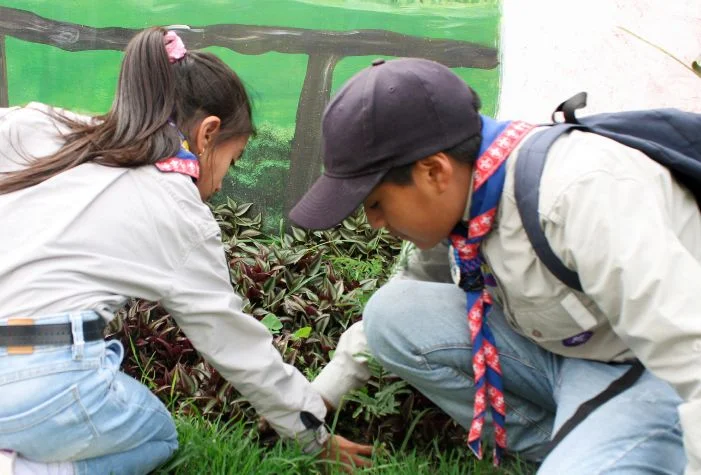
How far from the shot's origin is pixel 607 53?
11.4 feet

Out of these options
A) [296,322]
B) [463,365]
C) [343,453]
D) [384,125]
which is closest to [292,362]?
[296,322]

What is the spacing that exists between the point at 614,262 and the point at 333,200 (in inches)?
24.1

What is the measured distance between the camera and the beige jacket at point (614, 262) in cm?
155

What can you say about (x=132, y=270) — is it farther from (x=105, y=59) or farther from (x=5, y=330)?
(x=105, y=59)

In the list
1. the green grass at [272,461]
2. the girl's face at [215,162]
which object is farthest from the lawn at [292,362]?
the girl's face at [215,162]

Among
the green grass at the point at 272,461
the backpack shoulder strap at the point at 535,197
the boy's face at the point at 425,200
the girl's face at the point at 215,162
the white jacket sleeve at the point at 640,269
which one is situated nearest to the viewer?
the white jacket sleeve at the point at 640,269

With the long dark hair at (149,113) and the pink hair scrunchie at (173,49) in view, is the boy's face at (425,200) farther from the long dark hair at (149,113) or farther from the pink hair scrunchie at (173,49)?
the pink hair scrunchie at (173,49)

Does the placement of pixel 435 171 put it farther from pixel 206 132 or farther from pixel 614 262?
pixel 206 132

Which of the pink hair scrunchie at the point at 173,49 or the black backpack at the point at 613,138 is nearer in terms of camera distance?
the black backpack at the point at 613,138

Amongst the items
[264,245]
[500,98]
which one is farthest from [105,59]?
[500,98]

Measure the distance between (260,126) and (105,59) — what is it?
800 mm

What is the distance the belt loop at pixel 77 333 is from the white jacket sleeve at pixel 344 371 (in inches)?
29.2

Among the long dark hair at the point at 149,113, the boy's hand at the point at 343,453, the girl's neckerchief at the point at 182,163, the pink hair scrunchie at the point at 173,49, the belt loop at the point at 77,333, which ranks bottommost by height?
the boy's hand at the point at 343,453

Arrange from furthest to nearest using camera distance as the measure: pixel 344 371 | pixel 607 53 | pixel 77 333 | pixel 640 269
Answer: pixel 607 53 → pixel 344 371 → pixel 77 333 → pixel 640 269
